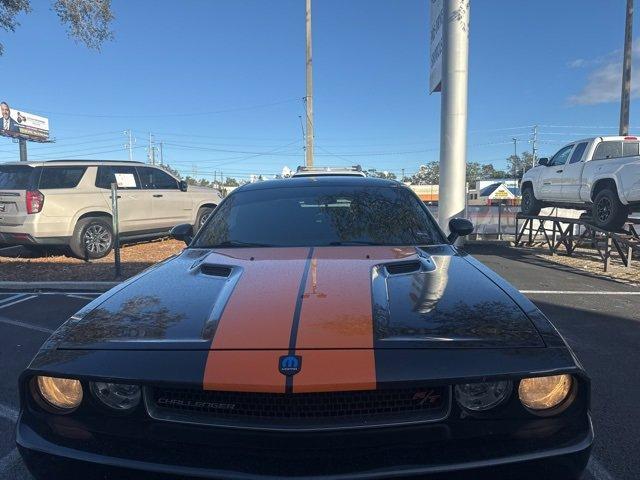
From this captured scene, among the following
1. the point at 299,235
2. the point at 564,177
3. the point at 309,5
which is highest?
the point at 309,5

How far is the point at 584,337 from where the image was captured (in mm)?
4883

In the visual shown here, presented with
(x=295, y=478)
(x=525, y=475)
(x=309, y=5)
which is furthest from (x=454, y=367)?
(x=309, y=5)

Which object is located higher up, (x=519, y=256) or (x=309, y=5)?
(x=309, y=5)

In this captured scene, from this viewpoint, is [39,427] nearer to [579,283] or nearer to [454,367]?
[454,367]

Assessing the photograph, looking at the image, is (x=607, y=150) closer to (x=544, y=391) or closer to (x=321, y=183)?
(x=321, y=183)

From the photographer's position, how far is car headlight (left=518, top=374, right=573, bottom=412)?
1.67 m

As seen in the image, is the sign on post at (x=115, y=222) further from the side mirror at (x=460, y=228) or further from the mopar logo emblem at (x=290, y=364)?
the mopar logo emblem at (x=290, y=364)

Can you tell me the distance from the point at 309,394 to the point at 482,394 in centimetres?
57

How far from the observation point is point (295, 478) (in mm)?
1521

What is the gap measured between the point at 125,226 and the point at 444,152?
6.63 m

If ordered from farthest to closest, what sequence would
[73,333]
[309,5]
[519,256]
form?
[309,5]
[519,256]
[73,333]

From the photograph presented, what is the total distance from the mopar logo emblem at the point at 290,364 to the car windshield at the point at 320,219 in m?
1.51

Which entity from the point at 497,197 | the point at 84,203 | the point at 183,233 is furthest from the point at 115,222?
the point at 497,197

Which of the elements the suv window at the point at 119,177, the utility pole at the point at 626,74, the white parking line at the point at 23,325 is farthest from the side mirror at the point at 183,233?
the utility pole at the point at 626,74
